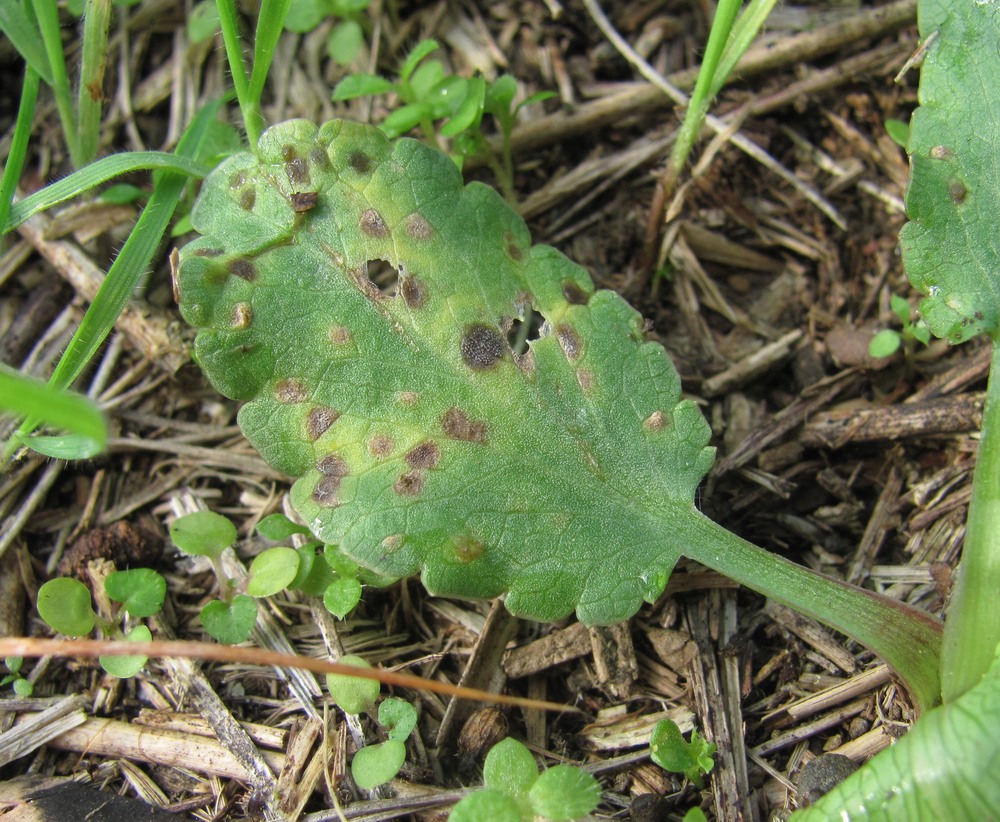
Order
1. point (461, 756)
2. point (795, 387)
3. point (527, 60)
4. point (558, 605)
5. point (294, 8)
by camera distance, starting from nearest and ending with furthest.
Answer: point (558, 605)
point (461, 756)
point (795, 387)
point (294, 8)
point (527, 60)

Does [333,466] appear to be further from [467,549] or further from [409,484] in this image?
[467,549]

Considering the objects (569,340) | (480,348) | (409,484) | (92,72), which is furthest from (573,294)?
(92,72)

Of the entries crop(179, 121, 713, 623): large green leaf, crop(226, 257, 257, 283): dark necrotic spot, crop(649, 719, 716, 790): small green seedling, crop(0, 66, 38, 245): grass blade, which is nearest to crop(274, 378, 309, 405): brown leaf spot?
crop(179, 121, 713, 623): large green leaf

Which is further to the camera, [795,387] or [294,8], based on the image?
[294,8]

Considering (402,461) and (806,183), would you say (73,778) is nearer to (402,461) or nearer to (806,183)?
(402,461)

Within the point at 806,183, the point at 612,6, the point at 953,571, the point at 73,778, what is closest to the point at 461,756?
the point at 73,778

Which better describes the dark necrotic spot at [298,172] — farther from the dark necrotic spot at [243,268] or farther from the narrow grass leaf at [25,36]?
the narrow grass leaf at [25,36]

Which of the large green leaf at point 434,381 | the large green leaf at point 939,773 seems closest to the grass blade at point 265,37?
the large green leaf at point 434,381

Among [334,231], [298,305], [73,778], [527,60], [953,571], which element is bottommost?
[73,778]
